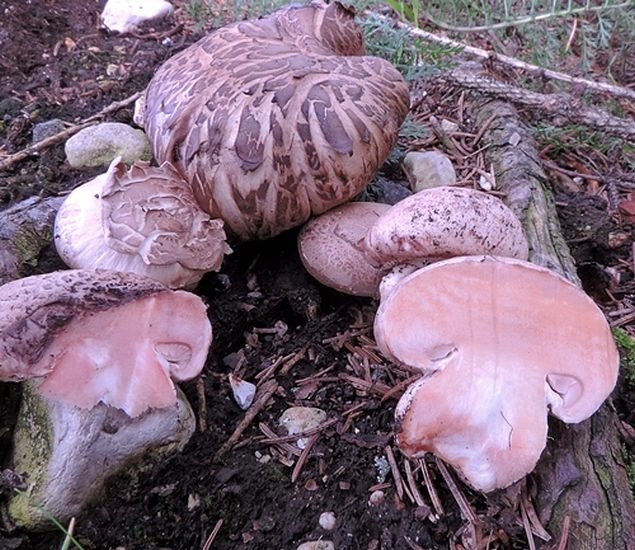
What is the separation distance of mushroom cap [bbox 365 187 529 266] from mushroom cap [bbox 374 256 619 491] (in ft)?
0.58

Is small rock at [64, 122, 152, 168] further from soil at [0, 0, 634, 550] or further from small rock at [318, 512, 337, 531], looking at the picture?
small rock at [318, 512, 337, 531]

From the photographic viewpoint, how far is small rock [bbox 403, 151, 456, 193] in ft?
9.71

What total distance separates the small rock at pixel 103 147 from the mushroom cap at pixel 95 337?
1.15 metres

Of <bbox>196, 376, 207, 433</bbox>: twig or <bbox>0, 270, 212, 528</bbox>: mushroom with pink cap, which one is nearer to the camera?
<bbox>0, 270, 212, 528</bbox>: mushroom with pink cap

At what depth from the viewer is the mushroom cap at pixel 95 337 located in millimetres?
1722

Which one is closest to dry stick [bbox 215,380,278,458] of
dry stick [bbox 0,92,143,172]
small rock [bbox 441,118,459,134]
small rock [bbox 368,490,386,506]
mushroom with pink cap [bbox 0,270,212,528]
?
mushroom with pink cap [bbox 0,270,212,528]

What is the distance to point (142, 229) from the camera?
2215mm

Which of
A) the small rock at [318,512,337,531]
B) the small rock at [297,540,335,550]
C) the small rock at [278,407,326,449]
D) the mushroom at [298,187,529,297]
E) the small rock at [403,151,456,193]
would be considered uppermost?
the mushroom at [298,187,529,297]

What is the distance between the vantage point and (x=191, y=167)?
2.42 meters

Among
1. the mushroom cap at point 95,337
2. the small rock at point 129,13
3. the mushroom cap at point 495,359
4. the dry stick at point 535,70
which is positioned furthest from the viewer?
the small rock at point 129,13

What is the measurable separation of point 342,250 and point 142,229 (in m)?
0.72

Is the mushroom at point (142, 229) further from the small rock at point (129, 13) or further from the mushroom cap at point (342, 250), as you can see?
the small rock at point (129, 13)

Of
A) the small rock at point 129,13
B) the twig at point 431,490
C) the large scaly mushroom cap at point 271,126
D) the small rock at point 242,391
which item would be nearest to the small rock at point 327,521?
the twig at point 431,490

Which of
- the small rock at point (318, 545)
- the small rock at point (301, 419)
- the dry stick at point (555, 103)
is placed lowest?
the small rock at point (318, 545)
